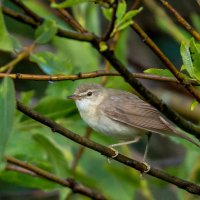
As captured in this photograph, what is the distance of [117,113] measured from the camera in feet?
12.1

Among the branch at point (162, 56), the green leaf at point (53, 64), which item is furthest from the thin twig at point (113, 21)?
the green leaf at point (53, 64)

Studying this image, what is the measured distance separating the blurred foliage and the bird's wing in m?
0.17

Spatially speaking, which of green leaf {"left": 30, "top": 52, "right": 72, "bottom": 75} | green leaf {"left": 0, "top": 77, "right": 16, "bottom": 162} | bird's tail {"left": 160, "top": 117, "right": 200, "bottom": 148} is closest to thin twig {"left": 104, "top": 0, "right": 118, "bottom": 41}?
green leaf {"left": 0, "top": 77, "right": 16, "bottom": 162}

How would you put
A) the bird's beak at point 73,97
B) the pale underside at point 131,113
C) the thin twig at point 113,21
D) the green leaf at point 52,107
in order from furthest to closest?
the bird's beak at point 73,97 < the green leaf at point 52,107 < the pale underside at point 131,113 < the thin twig at point 113,21

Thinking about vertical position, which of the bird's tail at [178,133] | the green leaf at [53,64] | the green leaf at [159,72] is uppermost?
the green leaf at [159,72]

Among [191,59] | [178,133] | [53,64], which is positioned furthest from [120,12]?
[178,133]

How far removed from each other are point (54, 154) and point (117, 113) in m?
0.43

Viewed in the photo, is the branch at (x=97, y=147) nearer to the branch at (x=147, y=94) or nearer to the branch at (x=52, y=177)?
the branch at (x=147, y=94)

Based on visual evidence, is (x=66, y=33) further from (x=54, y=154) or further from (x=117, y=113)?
(x=117, y=113)

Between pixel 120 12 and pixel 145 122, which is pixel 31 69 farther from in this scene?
pixel 120 12

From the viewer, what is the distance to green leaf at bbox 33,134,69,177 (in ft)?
11.4

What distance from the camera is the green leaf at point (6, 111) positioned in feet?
7.53

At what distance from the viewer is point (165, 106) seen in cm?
252

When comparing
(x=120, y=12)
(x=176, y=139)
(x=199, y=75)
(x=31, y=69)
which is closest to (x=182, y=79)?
(x=199, y=75)
